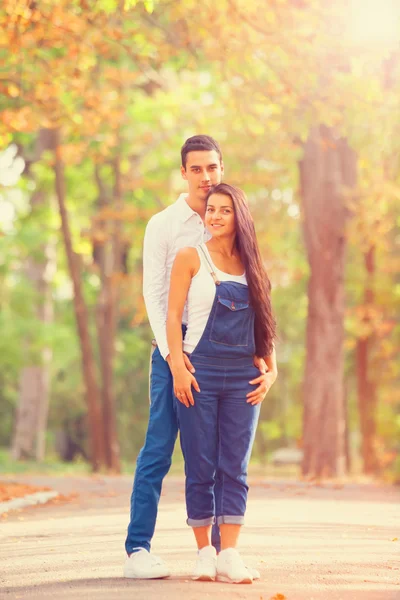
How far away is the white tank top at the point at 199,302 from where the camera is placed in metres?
6.22

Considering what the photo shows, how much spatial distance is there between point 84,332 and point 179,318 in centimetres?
1738

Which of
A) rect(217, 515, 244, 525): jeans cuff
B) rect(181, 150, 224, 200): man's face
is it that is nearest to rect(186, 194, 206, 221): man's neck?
rect(181, 150, 224, 200): man's face

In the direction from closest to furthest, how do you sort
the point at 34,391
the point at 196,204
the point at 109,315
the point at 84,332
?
the point at 196,204 → the point at 84,332 → the point at 109,315 → the point at 34,391

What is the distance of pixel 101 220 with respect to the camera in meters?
25.3

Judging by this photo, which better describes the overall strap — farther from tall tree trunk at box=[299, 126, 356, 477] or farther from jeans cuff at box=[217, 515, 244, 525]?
tall tree trunk at box=[299, 126, 356, 477]

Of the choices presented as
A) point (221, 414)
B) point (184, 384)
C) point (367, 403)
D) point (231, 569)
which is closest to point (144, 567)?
point (231, 569)

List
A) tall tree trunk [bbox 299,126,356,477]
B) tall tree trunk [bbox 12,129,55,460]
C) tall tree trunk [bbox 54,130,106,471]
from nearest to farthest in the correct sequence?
tall tree trunk [bbox 299,126,356,477] → tall tree trunk [bbox 54,130,106,471] → tall tree trunk [bbox 12,129,55,460]

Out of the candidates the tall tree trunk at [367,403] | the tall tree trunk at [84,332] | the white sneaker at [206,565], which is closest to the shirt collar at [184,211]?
the white sneaker at [206,565]

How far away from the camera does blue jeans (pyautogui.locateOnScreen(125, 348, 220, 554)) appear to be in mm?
6379

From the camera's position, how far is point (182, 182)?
88.4 feet

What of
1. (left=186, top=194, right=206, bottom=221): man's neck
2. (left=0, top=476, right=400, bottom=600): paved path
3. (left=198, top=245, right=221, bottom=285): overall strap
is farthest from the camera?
(left=186, top=194, right=206, bottom=221): man's neck

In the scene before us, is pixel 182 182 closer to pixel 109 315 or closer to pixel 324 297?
pixel 109 315

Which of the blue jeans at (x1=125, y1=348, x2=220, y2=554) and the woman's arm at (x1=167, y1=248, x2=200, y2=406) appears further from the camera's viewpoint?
the blue jeans at (x1=125, y1=348, x2=220, y2=554)

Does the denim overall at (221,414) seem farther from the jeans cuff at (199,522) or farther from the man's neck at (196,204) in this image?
the man's neck at (196,204)
